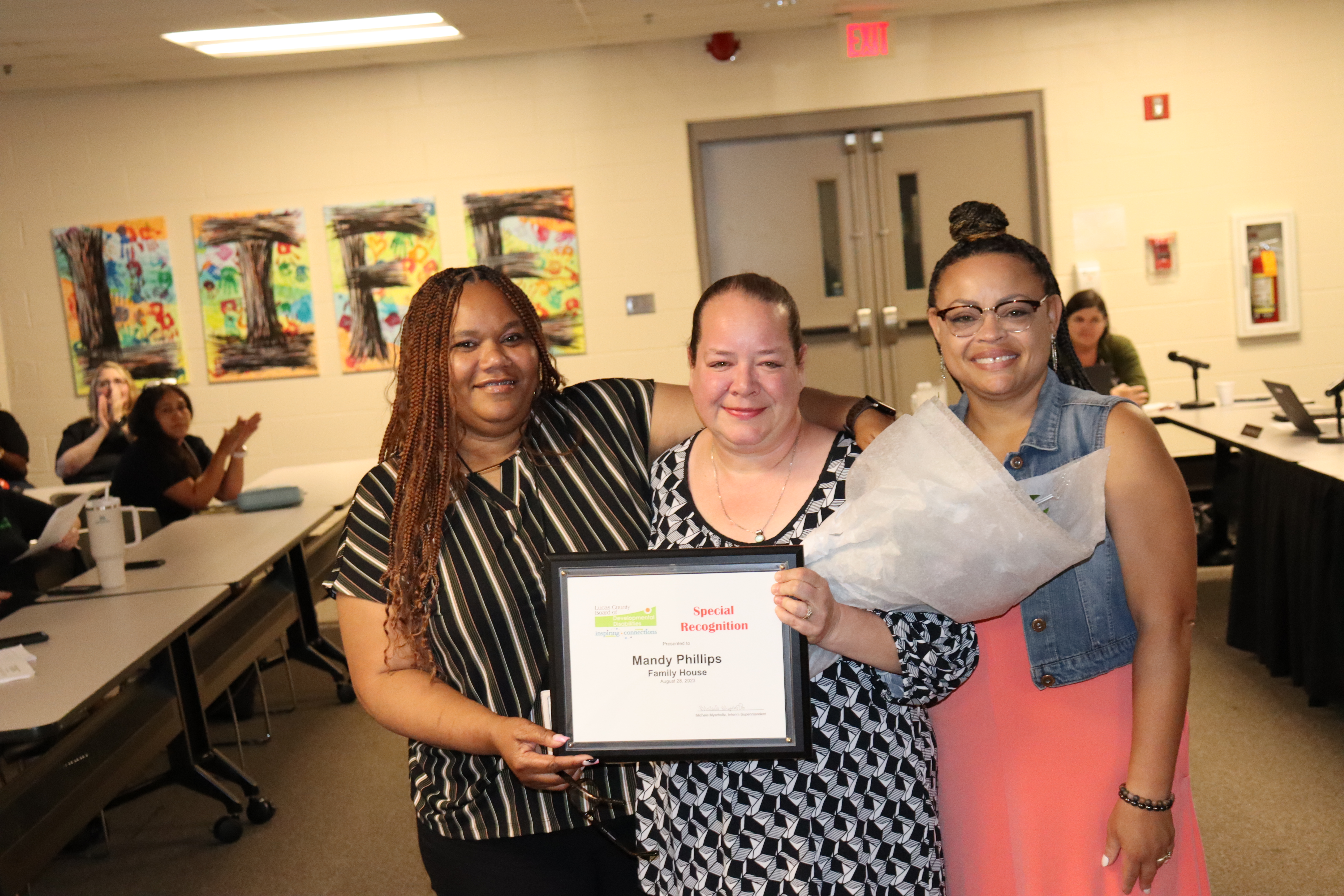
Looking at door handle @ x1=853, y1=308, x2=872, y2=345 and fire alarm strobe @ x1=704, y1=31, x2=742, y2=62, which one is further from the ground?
fire alarm strobe @ x1=704, y1=31, x2=742, y2=62

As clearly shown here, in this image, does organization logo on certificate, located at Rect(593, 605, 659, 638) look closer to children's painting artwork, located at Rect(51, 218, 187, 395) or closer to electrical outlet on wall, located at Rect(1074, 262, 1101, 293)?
electrical outlet on wall, located at Rect(1074, 262, 1101, 293)

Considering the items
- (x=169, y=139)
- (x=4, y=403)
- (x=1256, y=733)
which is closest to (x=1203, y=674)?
(x=1256, y=733)

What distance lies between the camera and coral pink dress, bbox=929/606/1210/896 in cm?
153

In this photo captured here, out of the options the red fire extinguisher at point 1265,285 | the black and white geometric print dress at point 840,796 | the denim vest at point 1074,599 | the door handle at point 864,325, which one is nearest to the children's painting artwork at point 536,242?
the door handle at point 864,325

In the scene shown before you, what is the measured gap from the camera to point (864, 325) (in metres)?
6.63

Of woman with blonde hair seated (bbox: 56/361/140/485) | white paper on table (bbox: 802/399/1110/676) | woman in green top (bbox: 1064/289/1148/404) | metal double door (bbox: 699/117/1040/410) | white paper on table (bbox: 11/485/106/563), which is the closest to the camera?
white paper on table (bbox: 802/399/1110/676)

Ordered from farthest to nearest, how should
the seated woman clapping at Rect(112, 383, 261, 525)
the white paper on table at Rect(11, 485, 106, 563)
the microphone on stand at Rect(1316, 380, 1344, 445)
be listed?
the seated woman clapping at Rect(112, 383, 261, 525) < the microphone on stand at Rect(1316, 380, 1344, 445) < the white paper on table at Rect(11, 485, 106, 563)

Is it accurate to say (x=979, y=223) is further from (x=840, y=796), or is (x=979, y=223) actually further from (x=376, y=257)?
(x=376, y=257)

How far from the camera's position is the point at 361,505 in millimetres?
1585

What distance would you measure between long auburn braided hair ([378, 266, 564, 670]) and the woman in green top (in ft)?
15.2

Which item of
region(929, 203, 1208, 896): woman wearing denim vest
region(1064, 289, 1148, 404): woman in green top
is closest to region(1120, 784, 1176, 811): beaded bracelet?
region(929, 203, 1208, 896): woman wearing denim vest

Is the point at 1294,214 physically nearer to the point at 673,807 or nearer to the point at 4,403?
the point at 673,807

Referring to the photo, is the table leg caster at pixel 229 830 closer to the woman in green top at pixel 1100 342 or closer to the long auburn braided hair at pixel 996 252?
the long auburn braided hair at pixel 996 252

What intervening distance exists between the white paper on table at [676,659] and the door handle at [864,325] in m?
5.46
